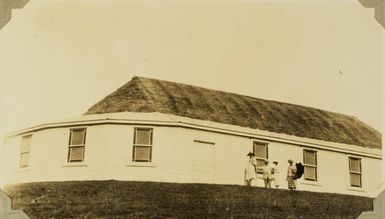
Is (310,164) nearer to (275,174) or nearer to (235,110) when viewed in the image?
(275,174)

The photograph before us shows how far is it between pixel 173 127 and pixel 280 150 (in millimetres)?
2155

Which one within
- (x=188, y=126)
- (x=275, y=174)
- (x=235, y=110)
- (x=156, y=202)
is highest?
(x=235, y=110)

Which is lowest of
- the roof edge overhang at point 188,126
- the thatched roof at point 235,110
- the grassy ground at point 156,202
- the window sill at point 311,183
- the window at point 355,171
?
the grassy ground at point 156,202

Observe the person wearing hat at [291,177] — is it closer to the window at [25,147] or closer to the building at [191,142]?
the building at [191,142]

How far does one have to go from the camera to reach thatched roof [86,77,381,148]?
1019 centimetres

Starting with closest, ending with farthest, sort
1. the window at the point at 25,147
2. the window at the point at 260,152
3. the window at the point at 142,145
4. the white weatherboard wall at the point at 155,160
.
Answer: the white weatherboard wall at the point at 155,160
the window at the point at 142,145
the window at the point at 25,147
the window at the point at 260,152

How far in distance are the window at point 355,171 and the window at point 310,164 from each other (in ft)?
2.39

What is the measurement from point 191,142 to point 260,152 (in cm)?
138

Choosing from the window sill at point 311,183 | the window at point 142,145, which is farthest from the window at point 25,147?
the window sill at point 311,183

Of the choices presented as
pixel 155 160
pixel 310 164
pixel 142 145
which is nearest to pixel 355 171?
pixel 310 164

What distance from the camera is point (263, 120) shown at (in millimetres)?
10859

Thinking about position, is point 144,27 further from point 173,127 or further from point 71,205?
point 71,205

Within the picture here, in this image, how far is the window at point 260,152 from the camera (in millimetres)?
10234

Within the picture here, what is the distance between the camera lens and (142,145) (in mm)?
9805
